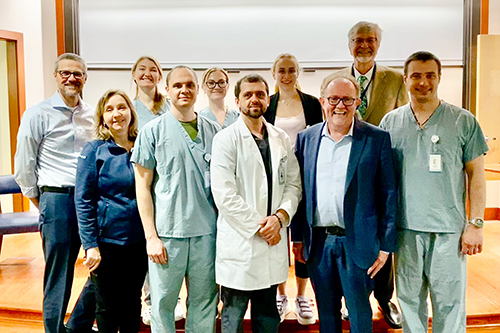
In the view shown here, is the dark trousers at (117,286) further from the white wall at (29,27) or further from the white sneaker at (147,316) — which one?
the white wall at (29,27)

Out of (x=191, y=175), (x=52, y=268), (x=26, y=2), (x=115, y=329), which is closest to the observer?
(x=191, y=175)

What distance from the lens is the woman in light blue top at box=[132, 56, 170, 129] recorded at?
8.61 ft

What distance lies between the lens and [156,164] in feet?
6.47

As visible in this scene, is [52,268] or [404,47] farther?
[404,47]

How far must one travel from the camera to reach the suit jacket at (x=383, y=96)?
2436 mm

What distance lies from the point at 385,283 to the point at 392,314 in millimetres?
228

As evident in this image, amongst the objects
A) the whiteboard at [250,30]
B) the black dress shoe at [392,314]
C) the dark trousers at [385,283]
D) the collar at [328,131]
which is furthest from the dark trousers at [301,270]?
the whiteboard at [250,30]

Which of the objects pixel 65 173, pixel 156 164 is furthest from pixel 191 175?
pixel 65 173

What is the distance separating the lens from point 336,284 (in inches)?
76.4

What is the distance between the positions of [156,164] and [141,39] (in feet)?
10.2

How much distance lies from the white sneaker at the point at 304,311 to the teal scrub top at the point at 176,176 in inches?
40.0

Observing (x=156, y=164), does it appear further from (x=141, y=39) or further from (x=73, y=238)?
(x=141, y=39)

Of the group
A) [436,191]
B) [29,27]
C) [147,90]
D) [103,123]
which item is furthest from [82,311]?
[29,27]

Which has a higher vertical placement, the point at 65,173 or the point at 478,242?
the point at 65,173
